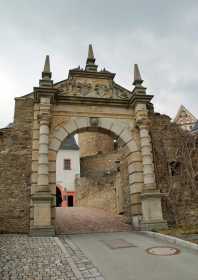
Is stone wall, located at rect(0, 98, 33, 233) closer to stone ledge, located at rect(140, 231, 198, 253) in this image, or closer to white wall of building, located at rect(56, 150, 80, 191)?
stone ledge, located at rect(140, 231, 198, 253)

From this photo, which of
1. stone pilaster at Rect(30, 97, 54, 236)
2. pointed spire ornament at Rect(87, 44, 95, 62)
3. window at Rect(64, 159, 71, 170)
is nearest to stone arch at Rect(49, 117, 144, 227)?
stone pilaster at Rect(30, 97, 54, 236)

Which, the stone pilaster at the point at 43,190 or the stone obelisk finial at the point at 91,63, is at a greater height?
the stone obelisk finial at the point at 91,63

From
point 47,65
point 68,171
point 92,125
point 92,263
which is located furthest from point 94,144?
point 92,263

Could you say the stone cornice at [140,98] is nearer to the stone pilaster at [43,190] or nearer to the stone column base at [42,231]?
the stone pilaster at [43,190]

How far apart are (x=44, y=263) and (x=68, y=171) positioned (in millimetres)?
21897

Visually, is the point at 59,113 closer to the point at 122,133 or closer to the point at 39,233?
the point at 122,133

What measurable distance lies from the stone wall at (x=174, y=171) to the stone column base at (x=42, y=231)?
409 cm

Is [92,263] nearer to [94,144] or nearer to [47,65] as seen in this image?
[47,65]

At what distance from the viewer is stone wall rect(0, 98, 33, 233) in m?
7.73

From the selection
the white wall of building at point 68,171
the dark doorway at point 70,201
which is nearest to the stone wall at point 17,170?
the dark doorway at point 70,201

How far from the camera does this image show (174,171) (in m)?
9.77

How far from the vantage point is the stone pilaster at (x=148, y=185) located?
8.00 metres

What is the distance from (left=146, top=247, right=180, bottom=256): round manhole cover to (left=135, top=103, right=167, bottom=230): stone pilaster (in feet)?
8.86

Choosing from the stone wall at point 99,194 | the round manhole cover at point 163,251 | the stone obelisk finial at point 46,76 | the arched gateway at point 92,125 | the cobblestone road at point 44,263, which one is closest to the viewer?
the cobblestone road at point 44,263
